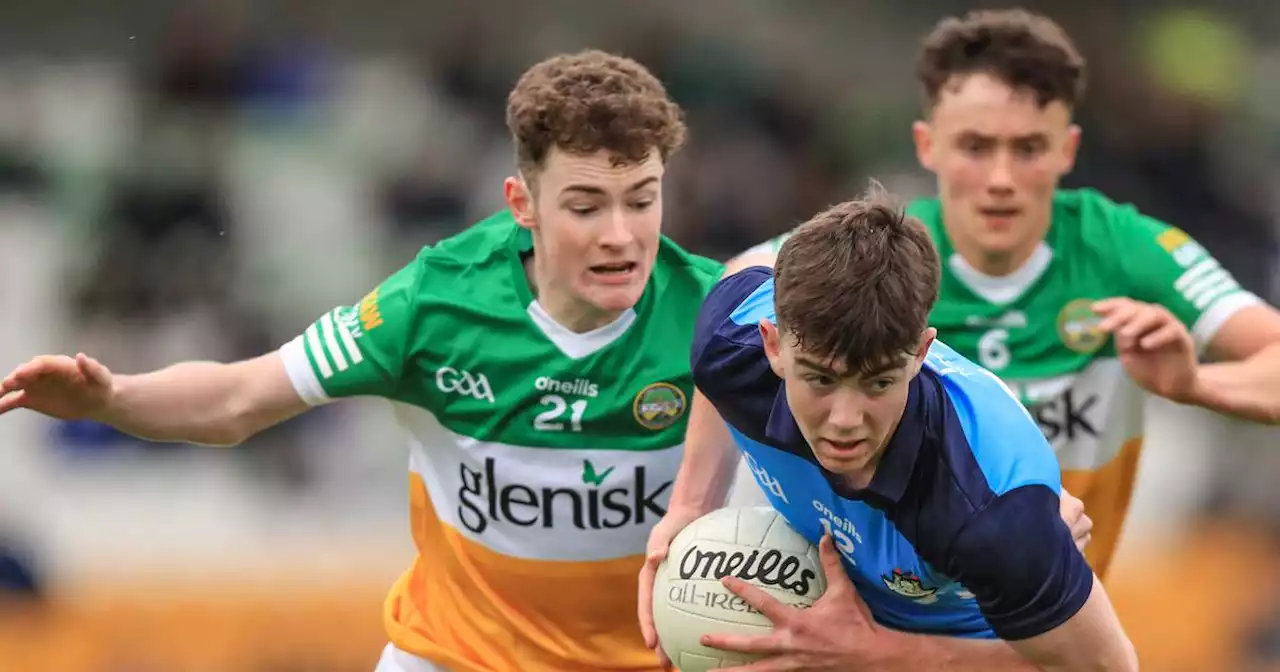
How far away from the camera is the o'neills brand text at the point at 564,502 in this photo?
4492 millimetres

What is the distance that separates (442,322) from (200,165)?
4.59m

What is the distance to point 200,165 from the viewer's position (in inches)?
340

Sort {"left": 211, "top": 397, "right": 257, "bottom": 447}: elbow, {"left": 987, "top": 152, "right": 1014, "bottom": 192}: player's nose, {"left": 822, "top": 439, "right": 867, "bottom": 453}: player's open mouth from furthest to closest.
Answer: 1. {"left": 987, "top": 152, "right": 1014, "bottom": 192}: player's nose
2. {"left": 211, "top": 397, "right": 257, "bottom": 447}: elbow
3. {"left": 822, "top": 439, "right": 867, "bottom": 453}: player's open mouth

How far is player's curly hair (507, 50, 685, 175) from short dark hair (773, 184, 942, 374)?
39.8 inches

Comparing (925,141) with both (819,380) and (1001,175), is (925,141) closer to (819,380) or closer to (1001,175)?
(1001,175)

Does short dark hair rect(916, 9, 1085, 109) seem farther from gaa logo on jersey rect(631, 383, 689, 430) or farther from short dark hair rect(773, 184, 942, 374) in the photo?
short dark hair rect(773, 184, 942, 374)

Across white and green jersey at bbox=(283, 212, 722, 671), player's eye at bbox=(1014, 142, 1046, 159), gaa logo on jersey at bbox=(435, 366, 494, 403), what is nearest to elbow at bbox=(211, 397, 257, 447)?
white and green jersey at bbox=(283, 212, 722, 671)

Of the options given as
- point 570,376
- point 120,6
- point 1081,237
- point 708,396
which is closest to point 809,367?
point 708,396

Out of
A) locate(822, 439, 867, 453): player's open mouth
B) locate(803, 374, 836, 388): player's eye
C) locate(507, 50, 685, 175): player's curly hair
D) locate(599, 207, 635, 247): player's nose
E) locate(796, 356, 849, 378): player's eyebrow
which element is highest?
locate(507, 50, 685, 175): player's curly hair

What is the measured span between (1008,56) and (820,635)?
2.21 metres

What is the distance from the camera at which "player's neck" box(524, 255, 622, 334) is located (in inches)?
176

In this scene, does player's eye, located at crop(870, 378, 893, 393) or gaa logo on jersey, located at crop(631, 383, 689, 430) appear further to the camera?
gaa logo on jersey, located at crop(631, 383, 689, 430)

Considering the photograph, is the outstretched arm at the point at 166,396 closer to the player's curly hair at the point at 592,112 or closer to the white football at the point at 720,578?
the player's curly hair at the point at 592,112

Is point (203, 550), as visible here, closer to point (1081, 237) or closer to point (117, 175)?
point (117, 175)
